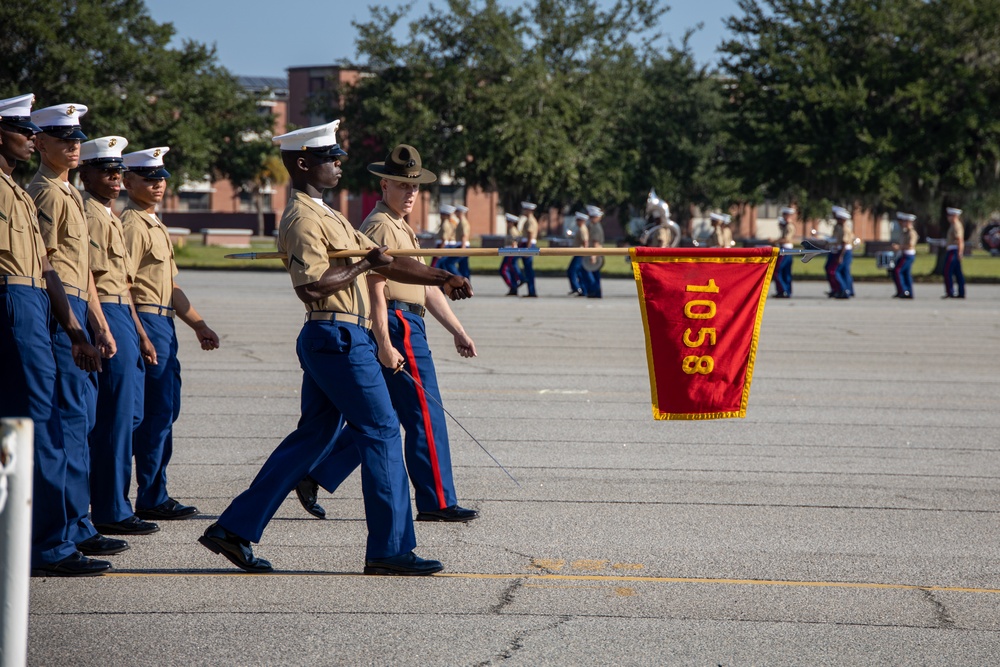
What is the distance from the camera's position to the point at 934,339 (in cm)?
1702

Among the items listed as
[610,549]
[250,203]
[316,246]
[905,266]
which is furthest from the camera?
[250,203]

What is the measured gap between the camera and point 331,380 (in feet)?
17.8

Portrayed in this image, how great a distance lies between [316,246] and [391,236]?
1022 mm

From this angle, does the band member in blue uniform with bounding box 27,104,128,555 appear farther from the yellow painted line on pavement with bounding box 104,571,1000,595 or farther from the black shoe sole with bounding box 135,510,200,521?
the black shoe sole with bounding box 135,510,200,521

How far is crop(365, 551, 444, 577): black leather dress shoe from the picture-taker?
5473mm

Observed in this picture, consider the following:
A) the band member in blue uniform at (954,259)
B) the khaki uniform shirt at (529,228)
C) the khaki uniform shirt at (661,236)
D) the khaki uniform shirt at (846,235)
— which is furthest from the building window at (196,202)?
the band member in blue uniform at (954,259)

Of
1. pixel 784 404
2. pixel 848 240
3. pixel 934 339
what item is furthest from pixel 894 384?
pixel 848 240

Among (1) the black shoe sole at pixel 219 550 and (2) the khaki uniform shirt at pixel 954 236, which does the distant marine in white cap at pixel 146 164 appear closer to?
(1) the black shoe sole at pixel 219 550

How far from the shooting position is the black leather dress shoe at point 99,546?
5.79m

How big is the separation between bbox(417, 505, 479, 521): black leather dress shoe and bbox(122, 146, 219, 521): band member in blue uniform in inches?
46.9

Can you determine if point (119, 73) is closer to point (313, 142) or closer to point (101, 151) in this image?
point (101, 151)

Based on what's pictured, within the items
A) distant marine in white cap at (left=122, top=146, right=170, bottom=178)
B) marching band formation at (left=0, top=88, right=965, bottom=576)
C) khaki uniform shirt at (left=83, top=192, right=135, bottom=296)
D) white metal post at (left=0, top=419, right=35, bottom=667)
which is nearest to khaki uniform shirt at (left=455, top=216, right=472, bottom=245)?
distant marine in white cap at (left=122, top=146, right=170, bottom=178)

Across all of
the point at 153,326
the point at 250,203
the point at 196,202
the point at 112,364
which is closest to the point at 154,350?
the point at 153,326

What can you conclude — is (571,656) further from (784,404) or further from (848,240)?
(848,240)
